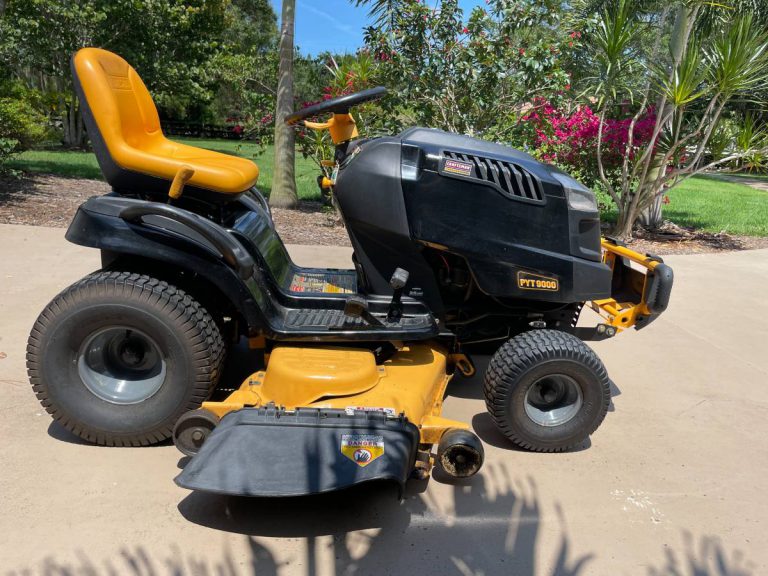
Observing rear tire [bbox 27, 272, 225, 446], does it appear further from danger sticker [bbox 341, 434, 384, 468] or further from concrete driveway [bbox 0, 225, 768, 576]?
danger sticker [bbox 341, 434, 384, 468]

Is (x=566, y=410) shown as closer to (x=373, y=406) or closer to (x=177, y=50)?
(x=373, y=406)

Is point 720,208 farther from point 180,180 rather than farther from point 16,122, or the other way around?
point 180,180

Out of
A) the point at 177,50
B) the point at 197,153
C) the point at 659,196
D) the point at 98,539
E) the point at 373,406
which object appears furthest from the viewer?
the point at 177,50

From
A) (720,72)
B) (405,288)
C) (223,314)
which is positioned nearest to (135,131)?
(223,314)

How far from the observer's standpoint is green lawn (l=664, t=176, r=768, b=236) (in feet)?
35.4

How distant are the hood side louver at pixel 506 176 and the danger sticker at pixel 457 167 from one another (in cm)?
3

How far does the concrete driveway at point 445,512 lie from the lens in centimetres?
225

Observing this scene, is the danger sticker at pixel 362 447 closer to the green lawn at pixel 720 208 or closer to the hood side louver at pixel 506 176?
the hood side louver at pixel 506 176

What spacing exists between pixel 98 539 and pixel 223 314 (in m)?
1.15

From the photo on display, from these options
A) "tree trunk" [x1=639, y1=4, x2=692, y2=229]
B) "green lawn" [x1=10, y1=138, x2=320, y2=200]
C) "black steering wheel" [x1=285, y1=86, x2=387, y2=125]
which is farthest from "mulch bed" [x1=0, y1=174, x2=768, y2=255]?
"black steering wheel" [x1=285, y1=86, x2=387, y2=125]

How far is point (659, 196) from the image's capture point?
9133 mm

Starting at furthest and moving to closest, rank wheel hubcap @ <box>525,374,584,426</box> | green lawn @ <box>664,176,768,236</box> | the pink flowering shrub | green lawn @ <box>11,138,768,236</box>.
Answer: green lawn @ <box>11,138,768,236</box> < green lawn @ <box>664,176,768,236</box> < the pink flowering shrub < wheel hubcap @ <box>525,374,584,426</box>

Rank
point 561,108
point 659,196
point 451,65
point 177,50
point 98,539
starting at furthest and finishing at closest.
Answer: point 177,50, point 659,196, point 561,108, point 451,65, point 98,539

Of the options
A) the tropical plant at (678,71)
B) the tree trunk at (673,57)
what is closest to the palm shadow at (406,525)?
the tropical plant at (678,71)
